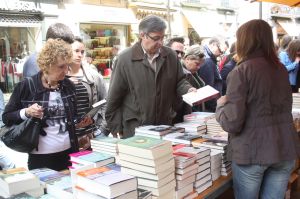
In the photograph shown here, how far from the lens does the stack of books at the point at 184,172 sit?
6.46 ft

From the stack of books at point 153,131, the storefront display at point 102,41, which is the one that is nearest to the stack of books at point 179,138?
→ the stack of books at point 153,131

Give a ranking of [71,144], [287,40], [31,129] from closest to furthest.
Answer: [31,129] → [71,144] → [287,40]

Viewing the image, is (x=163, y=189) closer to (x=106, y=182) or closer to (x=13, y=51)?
(x=106, y=182)

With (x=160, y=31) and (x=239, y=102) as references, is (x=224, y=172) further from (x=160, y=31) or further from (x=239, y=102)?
(x=160, y=31)

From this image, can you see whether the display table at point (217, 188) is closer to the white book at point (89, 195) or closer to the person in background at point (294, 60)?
the white book at point (89, 195)

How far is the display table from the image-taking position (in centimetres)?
214

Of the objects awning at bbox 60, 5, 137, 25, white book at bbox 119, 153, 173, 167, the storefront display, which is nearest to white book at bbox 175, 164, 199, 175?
white book at bbox 119, 153, 173, 167

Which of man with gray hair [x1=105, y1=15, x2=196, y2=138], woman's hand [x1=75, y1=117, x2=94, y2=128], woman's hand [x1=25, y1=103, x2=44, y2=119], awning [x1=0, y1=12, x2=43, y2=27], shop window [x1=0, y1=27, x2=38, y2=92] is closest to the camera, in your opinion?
woman's hand [x1=25, y1=103, x2=44, y2=119]

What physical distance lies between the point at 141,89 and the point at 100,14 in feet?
34.4

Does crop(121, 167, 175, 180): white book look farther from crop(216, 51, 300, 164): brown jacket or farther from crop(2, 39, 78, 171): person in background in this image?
crop(2, 39, 78, 171): person in background

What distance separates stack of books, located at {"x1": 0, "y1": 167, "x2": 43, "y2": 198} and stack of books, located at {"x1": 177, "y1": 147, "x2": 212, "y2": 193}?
2.82 ft

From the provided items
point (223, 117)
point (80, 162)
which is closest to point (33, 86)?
point (80, 162)

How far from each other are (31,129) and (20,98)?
0.81 feet

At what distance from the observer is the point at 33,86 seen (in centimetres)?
238
